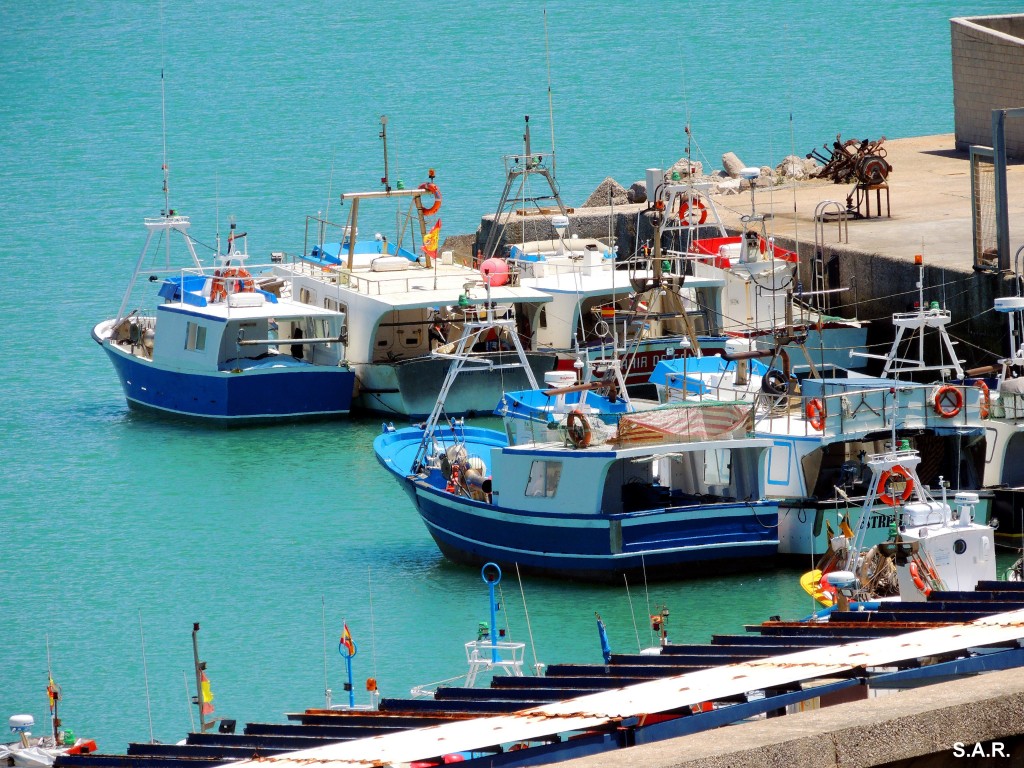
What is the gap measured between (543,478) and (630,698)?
33.3ft

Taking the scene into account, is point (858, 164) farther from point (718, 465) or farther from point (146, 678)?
point (146, 678)

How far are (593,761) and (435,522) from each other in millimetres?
13895

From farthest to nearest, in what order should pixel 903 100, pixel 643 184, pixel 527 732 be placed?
pixel 903 100
pixel 643 184
pixel 527 732

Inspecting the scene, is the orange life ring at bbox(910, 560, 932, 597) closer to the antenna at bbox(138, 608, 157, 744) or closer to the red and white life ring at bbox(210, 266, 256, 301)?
the antenna at bbox(138, 608, 157, 744)

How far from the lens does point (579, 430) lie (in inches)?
816

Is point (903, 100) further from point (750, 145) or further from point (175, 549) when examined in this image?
point (175, 549)

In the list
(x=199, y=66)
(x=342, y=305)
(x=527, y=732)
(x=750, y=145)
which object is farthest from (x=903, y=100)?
(x=527, y=732)

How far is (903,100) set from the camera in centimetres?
7831

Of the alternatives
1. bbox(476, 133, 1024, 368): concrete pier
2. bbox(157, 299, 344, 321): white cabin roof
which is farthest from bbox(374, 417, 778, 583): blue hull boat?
bbox(157, 299, 344, 321): white cabin roof

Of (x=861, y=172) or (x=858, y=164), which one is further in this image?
(x=858, y=164)

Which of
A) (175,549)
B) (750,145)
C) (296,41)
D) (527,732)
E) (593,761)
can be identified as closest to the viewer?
(593,761)

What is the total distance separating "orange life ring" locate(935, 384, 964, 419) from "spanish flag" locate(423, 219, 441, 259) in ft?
43.0

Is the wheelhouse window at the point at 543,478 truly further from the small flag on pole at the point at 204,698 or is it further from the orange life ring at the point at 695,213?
the orange life ring at the point at 695,213

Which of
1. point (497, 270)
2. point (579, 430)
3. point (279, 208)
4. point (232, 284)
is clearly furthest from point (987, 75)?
point (279, 208)
